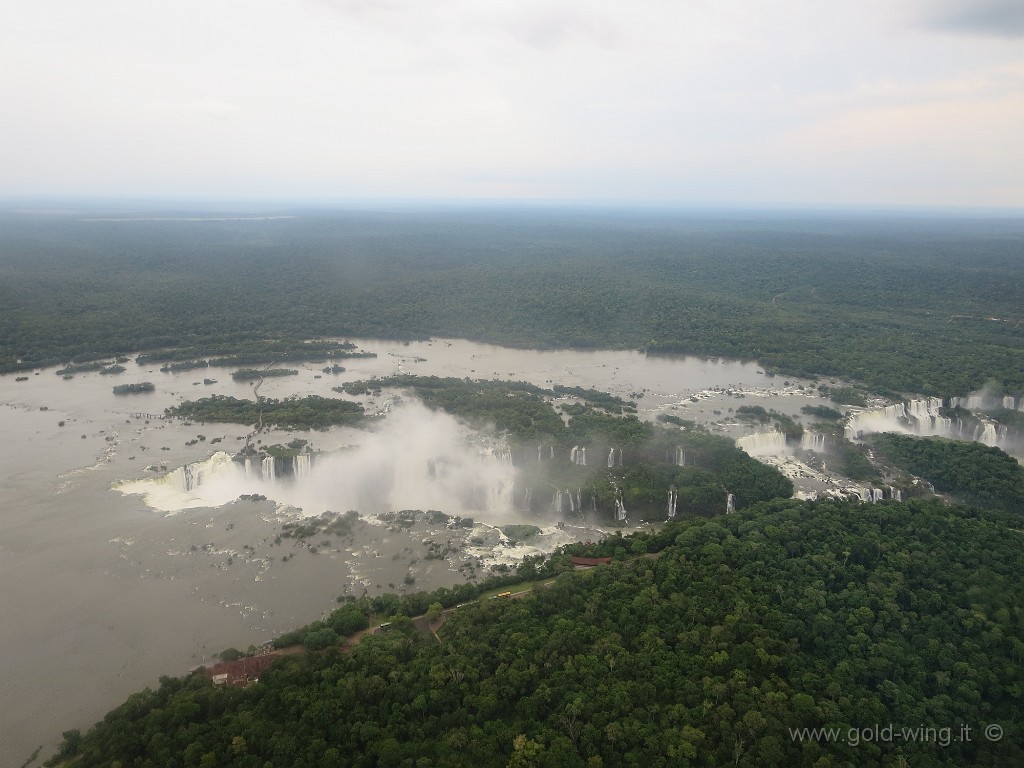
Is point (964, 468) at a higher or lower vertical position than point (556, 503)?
higher

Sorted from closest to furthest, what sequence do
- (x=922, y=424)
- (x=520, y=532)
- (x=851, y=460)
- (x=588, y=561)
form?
(x=588, y=561) < (x=520, y=532) < (x=851, y=460) < (x=922, y=424)

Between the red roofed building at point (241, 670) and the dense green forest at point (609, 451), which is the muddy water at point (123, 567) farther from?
the dense green forest at point (609, 451)

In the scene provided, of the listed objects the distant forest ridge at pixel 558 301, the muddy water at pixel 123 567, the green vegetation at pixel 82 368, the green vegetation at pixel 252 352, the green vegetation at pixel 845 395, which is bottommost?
the muddy water at pixel 123 567

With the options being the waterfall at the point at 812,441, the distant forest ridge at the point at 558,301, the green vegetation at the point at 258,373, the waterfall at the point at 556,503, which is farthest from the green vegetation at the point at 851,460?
the green vegetation at the point at 258,373

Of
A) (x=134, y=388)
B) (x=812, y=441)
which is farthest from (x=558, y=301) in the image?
(x=134, y=388)

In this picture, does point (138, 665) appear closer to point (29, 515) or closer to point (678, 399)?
point (29, 515)

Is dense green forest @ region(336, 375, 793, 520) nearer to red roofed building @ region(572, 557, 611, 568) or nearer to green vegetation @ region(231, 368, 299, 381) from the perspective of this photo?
red roofed building @ region(572, 557, 611, 568)

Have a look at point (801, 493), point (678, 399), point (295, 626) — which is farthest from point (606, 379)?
point (295, 626)

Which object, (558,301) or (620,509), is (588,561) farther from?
(558,301)
